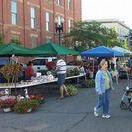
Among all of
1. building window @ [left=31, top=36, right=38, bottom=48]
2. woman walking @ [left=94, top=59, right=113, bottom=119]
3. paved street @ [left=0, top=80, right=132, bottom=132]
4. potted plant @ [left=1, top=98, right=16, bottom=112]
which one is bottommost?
paved street @ [left=0, top=80, right=132, bottom=132]

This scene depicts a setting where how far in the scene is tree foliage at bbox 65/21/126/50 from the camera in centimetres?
4545

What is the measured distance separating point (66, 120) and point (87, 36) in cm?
3227

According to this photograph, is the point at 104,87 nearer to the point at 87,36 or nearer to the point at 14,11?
the point at 14,11

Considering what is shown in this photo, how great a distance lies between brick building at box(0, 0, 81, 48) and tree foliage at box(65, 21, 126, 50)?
87.6 inches

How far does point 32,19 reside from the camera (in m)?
42.4

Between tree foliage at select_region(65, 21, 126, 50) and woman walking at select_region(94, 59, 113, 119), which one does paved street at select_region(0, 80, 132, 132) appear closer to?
woman walking at select_region(94, 59, 113, 119)

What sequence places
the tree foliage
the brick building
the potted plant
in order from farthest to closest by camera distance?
the tree foliage
the brick building
the potted plant

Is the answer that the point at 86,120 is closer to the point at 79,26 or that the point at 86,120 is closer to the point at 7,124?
the point at 7,124

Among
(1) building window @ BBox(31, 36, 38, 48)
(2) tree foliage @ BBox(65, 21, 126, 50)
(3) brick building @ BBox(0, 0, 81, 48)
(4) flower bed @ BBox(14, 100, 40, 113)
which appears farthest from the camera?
(2) tree foliage @ BBox(65, 21, 126, 50)

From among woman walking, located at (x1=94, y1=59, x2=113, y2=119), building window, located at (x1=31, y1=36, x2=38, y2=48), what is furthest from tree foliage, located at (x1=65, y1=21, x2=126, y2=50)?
woman walking, located at (x1=94, y1=59, x2=113, y2=119)

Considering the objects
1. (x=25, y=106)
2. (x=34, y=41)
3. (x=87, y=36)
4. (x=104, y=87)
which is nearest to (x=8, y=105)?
(x=25, y=106)

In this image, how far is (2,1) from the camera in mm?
36156

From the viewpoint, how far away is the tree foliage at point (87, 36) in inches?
1789

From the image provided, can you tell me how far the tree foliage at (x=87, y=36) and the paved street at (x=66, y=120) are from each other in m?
28.0
